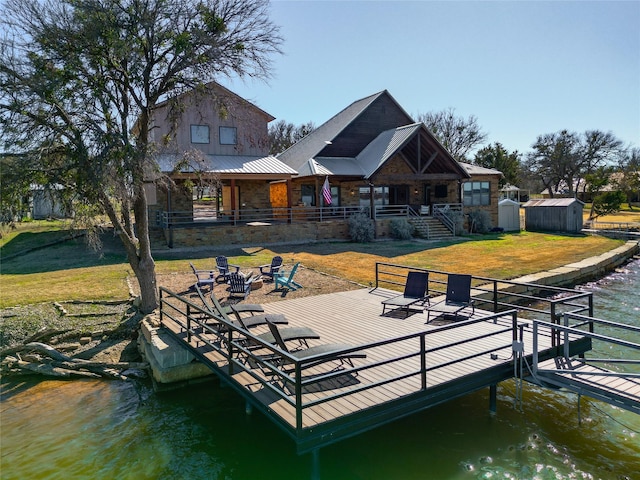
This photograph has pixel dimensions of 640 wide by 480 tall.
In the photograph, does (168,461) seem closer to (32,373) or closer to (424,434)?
(424,434)

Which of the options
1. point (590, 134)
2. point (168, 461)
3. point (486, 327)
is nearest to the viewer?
point (168, 461)

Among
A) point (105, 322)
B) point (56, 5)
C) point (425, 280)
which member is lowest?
point (105, 322)

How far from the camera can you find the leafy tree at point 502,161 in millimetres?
48688

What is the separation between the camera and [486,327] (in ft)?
27.2

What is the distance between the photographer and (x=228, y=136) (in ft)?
85.9

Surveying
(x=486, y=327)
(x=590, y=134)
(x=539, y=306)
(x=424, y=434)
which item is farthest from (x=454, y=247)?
(x=590, y=134)

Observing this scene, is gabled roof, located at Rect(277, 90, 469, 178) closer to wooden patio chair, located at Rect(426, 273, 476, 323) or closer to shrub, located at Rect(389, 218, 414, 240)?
shrub, located at Rect(389, 218, 414, 240)

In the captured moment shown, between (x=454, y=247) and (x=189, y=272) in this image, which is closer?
(x=189, y=272)

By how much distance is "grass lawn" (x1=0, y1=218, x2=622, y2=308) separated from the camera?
13.2m

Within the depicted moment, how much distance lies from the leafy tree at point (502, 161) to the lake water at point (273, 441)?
4538 cm

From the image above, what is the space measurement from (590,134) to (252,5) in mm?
57598

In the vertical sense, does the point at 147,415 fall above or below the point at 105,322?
below

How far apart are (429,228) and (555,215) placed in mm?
10516

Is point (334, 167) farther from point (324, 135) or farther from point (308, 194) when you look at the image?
point (324, 135)
